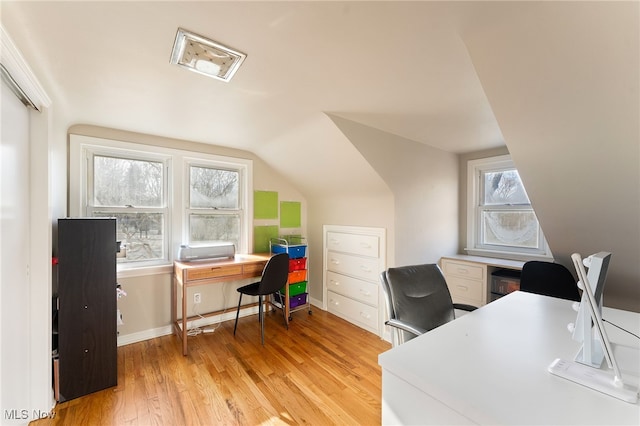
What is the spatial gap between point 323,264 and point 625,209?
2830mm

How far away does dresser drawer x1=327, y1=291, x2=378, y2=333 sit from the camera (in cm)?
299

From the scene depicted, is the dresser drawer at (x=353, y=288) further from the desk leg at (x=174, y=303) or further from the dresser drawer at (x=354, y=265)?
the desk leg at (x=174, y=303)

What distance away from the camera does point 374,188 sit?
2898 mm

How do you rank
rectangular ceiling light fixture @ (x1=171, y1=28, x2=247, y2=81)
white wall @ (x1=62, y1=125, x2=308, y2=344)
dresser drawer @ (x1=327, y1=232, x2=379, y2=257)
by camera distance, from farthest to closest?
dresser drawer @ (x1=327, y1=232, x2=379, y2=257) → white wall @ (x1=62, y1=125, x2=308, y2=344) → rectangular ceiling light fixture @ (x1=171, y1=28, x2=247, y2=81)

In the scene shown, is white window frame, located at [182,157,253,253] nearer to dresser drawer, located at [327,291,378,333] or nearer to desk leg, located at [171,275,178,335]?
desk leg, located at [171,275,178,335]

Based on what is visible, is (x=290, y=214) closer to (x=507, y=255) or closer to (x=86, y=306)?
(x=86, y=306)

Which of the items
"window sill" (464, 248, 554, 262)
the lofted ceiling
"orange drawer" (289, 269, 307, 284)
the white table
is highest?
the lofted ceiling

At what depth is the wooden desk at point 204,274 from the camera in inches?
98.9

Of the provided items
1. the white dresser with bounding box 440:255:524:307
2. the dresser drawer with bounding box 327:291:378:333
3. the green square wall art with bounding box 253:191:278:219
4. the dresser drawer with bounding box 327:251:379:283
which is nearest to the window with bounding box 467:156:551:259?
the white dresser with bounding box 440:255:524:307

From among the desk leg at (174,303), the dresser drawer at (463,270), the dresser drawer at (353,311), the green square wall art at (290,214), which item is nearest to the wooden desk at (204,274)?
the desk leg at (174,303)

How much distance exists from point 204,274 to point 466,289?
2.87 metres

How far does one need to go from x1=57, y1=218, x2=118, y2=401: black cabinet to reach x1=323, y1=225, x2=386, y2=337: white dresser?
7.51 ft

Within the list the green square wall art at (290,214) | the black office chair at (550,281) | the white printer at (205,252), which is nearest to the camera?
the black office chair at (550,281)

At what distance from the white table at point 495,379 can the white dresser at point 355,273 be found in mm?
1656
